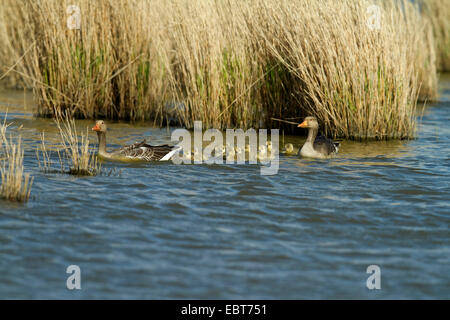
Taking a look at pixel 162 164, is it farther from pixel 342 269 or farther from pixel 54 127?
pixel 342 269

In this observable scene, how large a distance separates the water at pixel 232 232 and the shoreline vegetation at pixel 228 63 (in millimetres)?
1841

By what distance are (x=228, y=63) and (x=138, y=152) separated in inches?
122

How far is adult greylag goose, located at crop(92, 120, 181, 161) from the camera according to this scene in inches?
428

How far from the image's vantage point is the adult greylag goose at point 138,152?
35.7 feet

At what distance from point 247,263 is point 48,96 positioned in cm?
856

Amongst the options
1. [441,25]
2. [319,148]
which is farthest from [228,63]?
[441,25]

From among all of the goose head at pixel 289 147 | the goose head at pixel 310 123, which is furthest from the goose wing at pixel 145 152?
the goose head at pixel 310 123

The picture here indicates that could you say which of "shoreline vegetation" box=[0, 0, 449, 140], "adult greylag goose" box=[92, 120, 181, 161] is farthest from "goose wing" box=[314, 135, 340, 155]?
"adult greylag goose" box=[92, 120, 181, 161]

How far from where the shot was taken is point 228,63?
42.8 feet

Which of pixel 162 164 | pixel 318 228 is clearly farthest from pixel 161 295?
pixel 162 164

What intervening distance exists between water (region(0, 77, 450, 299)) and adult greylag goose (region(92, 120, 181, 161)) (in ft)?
0.53

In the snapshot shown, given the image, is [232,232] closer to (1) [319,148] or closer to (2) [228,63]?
(1) [319,148]

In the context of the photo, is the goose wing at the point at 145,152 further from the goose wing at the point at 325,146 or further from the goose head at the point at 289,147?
the goose wing at the point at 325,146

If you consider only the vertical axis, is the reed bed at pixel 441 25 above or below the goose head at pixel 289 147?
above
